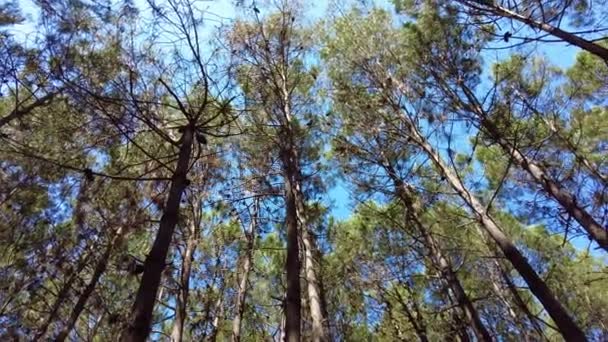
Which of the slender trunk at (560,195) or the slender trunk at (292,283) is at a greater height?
the slender trunk at (560,195)

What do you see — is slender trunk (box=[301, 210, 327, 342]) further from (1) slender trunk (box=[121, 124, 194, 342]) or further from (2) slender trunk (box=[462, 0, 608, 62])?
(2) slender trunk (box=[462, 0, 608, 62])

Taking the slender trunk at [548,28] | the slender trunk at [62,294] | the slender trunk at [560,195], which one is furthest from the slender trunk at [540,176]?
the slender trunk at [62,294]

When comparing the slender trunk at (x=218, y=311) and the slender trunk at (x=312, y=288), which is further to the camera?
the slender trunk at (x=218, y=311)

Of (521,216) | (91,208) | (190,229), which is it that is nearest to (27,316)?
(91,208)

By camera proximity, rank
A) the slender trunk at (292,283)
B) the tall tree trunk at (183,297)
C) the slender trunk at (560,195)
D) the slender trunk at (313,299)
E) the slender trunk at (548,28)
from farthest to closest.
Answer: the tall tree trunk at (183,297) → the slender trunk at (560,195) → the slender trunk at (548,28) → the slender trunk at (313,299) → the slender trunk at (292,283)

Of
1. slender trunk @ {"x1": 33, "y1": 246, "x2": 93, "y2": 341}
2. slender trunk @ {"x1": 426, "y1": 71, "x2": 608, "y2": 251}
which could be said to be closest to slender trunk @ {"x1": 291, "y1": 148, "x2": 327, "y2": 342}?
slender trunk @ {"x1": 426, "y1": 71, "x2": 608, "y2": 251}

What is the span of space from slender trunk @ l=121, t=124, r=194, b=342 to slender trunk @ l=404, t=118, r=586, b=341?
3468 mm

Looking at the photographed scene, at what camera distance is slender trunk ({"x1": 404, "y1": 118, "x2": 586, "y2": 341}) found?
3.88m

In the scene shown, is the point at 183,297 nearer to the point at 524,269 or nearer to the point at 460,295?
the point at 460,295

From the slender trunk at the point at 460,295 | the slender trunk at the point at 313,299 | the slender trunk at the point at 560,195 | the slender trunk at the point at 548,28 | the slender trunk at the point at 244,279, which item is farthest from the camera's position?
the slender trunk at the point at 244,279

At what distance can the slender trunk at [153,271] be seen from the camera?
6.93 feet

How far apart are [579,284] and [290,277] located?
26.2 ft

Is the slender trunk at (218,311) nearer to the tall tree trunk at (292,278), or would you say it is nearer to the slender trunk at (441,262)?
the tall tree trunk at (292,278)

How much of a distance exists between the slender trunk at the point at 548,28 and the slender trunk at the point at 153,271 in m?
4.17
